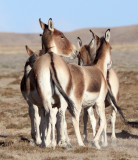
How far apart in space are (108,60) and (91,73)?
134 cm

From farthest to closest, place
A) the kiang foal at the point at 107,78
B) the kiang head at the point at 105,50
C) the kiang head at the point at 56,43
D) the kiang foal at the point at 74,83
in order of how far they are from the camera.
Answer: the kiang foal at the point at 107,78, the kiang head at the point at 105,50, the kiang head at the point at 56,43, the kiang foal at the point at 74,83

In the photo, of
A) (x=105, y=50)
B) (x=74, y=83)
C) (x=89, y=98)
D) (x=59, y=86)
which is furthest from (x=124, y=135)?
(x=59, y=86)

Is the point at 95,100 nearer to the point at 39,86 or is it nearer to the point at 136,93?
the point at 39,86

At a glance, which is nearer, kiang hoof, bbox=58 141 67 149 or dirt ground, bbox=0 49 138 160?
dirt ground, bbox=0 49 138 160

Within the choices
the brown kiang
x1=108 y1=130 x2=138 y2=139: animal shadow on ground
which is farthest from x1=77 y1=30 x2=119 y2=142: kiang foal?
x1=108 y1=130 x2=138 y2=139: animal shadow on ground

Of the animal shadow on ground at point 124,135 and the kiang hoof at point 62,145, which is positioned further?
the animal shadow on ground at point 124,135

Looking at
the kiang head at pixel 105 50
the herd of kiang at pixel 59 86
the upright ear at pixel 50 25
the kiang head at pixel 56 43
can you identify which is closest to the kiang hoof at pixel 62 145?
the herd of kiang at pixel 59 86

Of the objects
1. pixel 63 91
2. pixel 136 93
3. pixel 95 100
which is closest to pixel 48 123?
pixel 63 91

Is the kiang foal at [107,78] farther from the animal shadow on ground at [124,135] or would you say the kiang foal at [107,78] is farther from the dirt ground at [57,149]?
the animal shadow on ground at [124,135]

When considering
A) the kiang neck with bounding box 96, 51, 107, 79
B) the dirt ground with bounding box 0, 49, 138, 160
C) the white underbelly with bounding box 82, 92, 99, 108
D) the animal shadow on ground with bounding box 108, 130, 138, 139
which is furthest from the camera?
the animal shadow on ground with bounding box 108, 130, 138, 139

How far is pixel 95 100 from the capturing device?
1109cm

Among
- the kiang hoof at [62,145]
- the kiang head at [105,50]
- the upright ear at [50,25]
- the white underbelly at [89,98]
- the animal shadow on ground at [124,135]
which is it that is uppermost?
the upright ear at [50,25]

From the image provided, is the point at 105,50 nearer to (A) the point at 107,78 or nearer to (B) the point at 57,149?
(A) the point at 107,78

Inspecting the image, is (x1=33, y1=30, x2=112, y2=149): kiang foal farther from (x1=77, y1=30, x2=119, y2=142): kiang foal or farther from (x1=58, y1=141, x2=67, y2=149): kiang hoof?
(x1=77, y1=30, x2=119, y2=142): kiang foal
